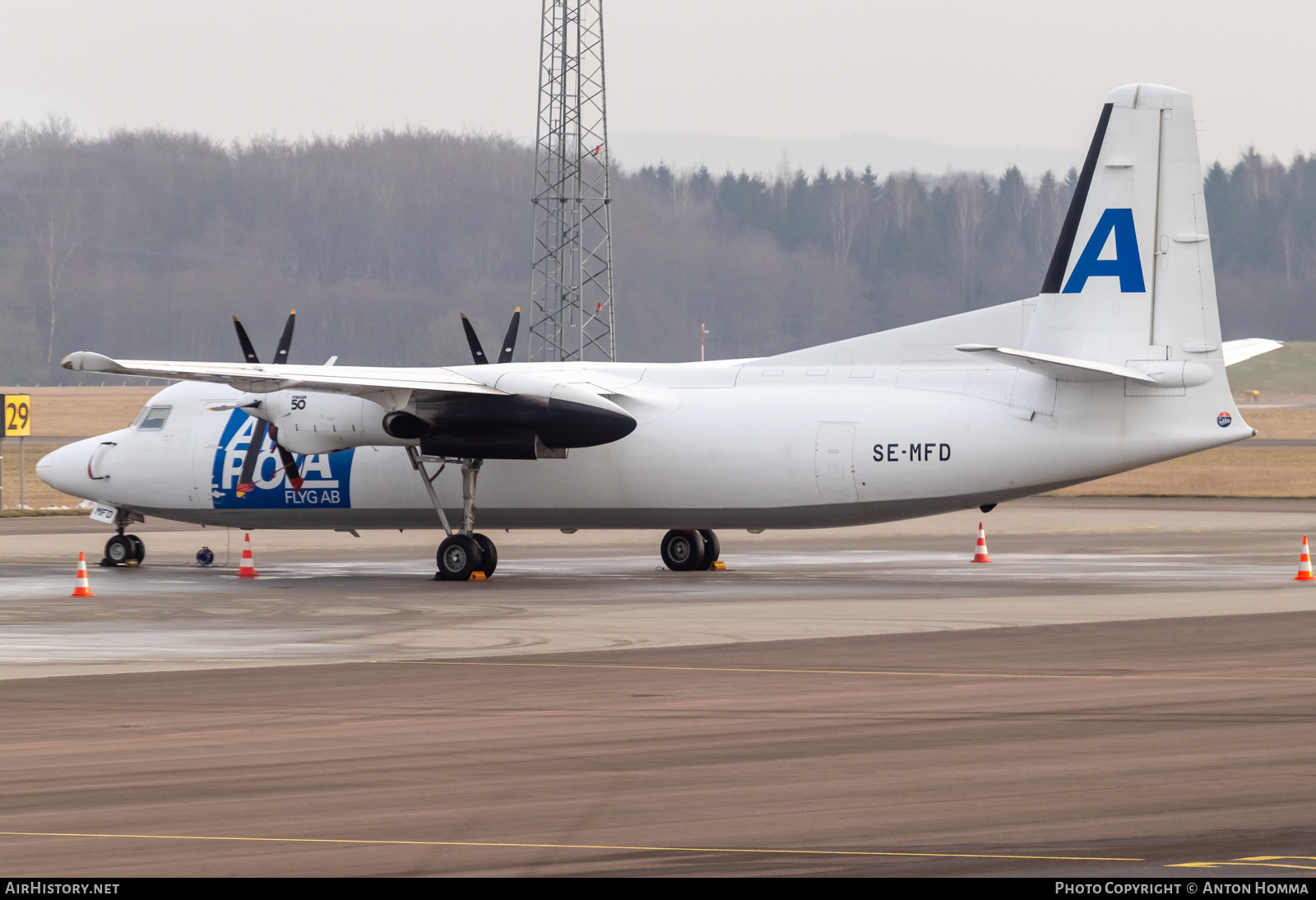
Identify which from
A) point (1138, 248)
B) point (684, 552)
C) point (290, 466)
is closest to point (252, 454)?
point (290, 466)

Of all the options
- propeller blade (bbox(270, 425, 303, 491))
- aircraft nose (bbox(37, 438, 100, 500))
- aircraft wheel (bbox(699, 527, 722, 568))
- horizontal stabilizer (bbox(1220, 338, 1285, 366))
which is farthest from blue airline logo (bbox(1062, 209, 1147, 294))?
aircraft nose (bbox(37, 438, 100, 500))

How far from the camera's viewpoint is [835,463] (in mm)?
22203

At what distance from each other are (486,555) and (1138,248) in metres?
9.84

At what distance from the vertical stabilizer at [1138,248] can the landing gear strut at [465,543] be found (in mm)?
8121

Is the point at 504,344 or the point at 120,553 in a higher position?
the point at 504,344

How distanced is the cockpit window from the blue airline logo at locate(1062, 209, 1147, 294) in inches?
565

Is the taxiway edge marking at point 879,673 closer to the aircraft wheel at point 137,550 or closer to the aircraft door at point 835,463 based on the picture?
the aircraft door at point 835,463

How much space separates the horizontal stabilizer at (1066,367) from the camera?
20.1 metres

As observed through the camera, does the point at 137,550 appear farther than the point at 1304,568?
Yes

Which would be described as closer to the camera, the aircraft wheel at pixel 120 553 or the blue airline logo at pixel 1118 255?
the blue airline logo at pixel 1118 255

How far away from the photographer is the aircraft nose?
26891 millimetres

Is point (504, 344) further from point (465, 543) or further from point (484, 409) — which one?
point (465, 543)

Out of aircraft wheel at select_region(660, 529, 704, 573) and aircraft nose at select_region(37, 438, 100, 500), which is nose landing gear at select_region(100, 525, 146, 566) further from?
aircraft wheel at select_region(660, 529, 704, 573)

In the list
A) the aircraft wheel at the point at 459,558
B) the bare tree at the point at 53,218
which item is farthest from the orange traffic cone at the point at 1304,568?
the bare tree at the point at 53,218
